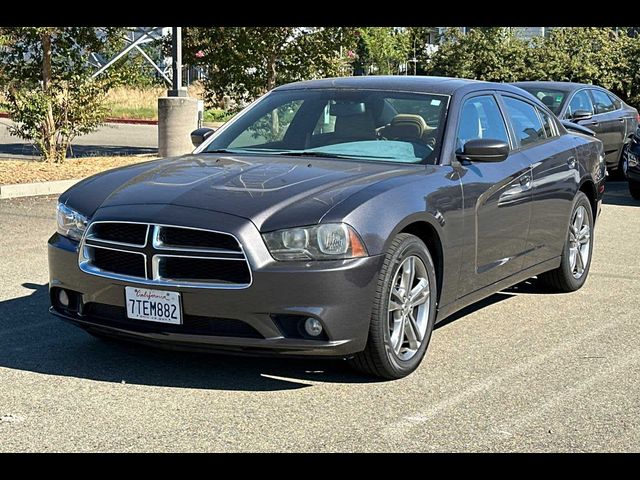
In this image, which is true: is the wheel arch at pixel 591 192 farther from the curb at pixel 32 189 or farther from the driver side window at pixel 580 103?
the driver side window at pixel 580 103

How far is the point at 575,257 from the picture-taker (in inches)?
337

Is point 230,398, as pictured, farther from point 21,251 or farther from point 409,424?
point 21,251

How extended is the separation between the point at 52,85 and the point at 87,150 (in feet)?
15.3

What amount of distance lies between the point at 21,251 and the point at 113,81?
811cm

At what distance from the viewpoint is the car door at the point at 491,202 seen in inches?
263

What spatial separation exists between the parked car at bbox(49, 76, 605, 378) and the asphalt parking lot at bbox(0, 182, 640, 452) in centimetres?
27

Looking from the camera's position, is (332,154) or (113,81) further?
(113,81)

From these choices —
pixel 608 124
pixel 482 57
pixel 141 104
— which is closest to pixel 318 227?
pixel 608 124

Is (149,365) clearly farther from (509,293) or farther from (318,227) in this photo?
(509,293)

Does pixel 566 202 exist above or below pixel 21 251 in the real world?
above

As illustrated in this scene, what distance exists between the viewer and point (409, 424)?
5.15 meters

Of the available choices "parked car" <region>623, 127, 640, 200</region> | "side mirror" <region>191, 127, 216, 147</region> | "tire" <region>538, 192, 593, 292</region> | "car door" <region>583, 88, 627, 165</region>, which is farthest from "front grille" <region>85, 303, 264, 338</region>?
"car door" <region>583, 88, 627, 165</region>

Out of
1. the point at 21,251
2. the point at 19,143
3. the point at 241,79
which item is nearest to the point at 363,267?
the point at 21,251

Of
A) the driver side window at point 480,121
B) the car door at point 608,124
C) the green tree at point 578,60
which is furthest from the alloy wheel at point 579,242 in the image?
the green tree at point 578,60
